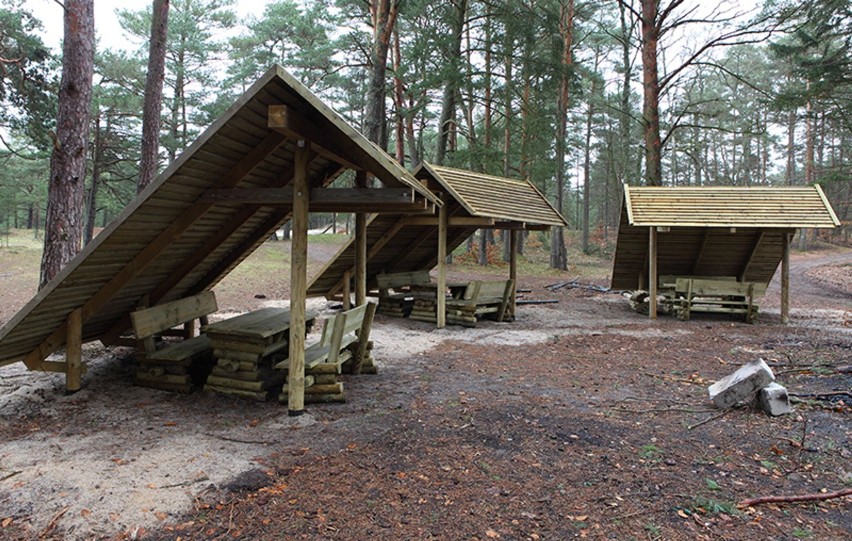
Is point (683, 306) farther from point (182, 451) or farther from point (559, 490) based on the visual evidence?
point (182, 451)

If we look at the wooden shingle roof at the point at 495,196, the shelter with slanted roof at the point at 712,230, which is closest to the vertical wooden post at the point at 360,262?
the wooden shingle roof at the point at 495,196

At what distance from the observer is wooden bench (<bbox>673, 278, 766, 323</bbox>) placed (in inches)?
485

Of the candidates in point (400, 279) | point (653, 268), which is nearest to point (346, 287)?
point (400, 279)

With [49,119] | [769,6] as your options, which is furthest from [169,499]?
[769,6]

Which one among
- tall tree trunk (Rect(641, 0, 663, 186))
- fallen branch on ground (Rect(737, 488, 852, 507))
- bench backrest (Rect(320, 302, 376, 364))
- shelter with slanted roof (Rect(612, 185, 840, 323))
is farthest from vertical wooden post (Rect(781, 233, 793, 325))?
bench backrest (Rect(320, 302, 376, 364))

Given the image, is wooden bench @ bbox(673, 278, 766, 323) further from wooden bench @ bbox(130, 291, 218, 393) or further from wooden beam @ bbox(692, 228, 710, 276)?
wooden bench @ bbox(130, 291, 218, 393)

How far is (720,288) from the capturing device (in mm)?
12586

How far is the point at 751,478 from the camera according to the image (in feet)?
13.3

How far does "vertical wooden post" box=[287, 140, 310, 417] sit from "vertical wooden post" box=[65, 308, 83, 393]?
2.63 meters

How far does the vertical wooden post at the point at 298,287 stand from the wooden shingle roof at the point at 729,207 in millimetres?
9223

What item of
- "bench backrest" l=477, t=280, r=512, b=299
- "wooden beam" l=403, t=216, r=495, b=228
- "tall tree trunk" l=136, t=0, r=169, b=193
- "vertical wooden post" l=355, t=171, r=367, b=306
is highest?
"tall tree trunk" l=136, t=0, r=169, b=193

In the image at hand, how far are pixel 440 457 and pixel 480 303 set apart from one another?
310 inches

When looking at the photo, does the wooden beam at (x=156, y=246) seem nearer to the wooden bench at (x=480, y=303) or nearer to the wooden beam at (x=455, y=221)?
the wooden beam at (x=455, y=221)

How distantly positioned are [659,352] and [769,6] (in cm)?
1124
